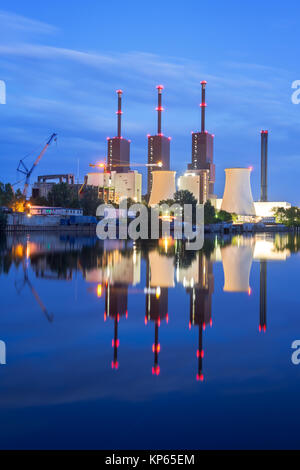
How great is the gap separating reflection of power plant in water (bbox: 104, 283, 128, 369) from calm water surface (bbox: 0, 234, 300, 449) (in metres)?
0.02

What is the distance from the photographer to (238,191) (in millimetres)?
68750

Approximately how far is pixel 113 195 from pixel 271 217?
31.8m

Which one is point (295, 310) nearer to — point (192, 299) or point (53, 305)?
point (192, 299)

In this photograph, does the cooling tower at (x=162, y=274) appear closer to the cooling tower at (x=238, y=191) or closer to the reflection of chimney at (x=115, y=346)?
the reflection of chimney at (x=115, y=346)

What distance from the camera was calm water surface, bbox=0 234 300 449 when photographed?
8.39 ft

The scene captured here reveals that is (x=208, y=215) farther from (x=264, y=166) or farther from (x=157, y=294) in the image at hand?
(x=264, y=166)

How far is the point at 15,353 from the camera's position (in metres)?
4.07

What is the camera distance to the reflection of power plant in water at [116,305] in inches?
171

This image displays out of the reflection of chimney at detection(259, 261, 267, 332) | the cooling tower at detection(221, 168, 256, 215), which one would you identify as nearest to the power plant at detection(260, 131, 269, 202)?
the cooling tower at detection(221, 168, 256, 215)

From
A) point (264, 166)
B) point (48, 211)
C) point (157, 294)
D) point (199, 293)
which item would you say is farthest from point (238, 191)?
point (157, 294)

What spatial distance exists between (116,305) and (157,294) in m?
1.14

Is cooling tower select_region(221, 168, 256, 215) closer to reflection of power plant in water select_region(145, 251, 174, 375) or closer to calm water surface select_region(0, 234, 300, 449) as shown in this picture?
reflection of power plant in water select_region(145, 251, 174, 375)

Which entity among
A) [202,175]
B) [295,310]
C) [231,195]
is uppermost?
[202,175]

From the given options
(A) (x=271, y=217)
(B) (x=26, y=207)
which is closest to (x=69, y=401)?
(B) (x=26, y=207)
